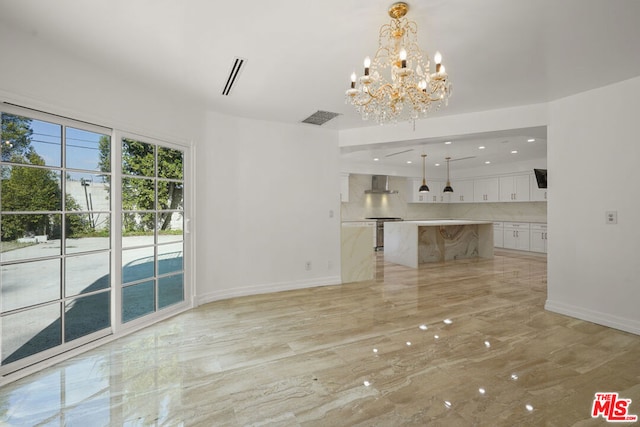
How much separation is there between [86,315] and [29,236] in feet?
2.92

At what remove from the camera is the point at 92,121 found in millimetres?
2623

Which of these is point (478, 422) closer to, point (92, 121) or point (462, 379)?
point (462, 379)

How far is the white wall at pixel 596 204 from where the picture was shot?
2938 mm

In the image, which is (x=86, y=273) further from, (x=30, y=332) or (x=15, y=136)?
(x=15, y=136)

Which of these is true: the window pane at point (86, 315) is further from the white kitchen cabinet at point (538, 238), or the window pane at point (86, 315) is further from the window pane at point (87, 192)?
the white kitchen cabinet at point (538, 238)

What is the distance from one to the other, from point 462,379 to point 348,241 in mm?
3016

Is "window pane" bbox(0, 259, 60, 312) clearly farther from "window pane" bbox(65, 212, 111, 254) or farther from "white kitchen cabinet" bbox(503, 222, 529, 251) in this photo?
"white kitchen cabinet" bbox(503, 222, 529, 251)

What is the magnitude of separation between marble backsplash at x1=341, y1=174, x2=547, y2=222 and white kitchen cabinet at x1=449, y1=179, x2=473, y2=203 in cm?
50

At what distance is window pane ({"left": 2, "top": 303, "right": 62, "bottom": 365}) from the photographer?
225 cm

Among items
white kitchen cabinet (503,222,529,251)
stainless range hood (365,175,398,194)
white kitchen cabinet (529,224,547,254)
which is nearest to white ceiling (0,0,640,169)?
stainless range hood (365,175,398,194)

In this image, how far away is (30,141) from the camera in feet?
7.60

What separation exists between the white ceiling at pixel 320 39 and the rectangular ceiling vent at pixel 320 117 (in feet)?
2.43

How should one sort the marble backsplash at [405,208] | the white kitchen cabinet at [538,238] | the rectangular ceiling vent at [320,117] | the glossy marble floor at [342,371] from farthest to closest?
the marble backsplash at [405,208]
the white kitchen cabinet at [538,238]
the rectangular ceiling vent at [320,117]
the glossy marble floor at [342,371]

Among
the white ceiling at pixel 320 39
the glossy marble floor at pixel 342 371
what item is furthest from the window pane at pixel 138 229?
the white ceiling at pixel 320 39
